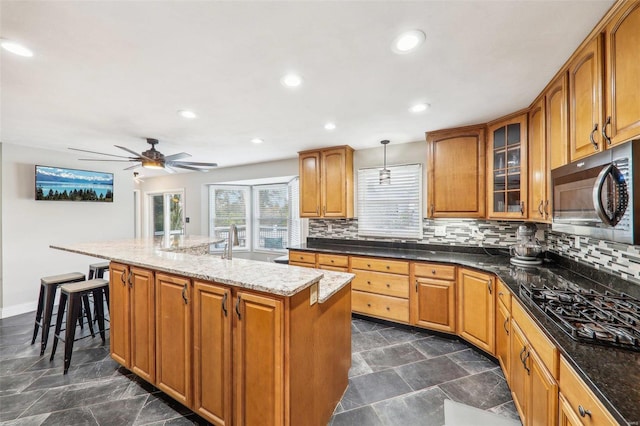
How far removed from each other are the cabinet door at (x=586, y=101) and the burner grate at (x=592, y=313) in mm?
829

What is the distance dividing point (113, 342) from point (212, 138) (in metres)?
2.36

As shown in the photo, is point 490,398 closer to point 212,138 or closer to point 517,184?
point 517,184

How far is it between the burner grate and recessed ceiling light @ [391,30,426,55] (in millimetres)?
1559

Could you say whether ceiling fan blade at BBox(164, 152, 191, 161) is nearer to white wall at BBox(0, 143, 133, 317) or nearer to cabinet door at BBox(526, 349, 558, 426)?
white wall at BBox(0, 143, 133, 317)

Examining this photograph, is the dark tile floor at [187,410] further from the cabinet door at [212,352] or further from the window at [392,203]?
the window at [392,203]

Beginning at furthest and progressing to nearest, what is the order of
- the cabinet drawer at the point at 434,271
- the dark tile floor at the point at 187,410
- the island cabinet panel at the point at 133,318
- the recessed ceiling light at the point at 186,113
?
1. the cabinet drawer at the point at 434,271
2. the recessed ceiling light at the point at 186,113
3. the island cabinet panel at the point at 133,318
4. the dark tile floor at the point at 187,410

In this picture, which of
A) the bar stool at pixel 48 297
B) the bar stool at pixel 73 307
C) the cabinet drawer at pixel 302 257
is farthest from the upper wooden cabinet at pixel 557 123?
the bar stool at pixel 48 297

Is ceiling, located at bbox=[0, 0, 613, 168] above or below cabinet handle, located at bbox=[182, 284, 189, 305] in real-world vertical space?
above

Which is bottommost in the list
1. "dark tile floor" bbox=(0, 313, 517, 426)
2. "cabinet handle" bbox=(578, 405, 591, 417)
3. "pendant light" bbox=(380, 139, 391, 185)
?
"dark tile floor" bbox=(0, 313, 517, 426)

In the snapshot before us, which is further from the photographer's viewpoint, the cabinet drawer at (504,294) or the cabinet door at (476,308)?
the cabinet door at (476,308)

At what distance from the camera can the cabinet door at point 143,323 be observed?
6.03 feet

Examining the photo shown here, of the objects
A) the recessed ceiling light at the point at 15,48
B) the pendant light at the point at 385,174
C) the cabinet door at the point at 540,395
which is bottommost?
the cabinet door at the point at 540,395

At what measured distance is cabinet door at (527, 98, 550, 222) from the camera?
205cm

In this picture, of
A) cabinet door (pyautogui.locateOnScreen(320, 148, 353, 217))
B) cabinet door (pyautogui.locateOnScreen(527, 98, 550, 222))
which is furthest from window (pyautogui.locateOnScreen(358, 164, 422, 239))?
cabinet door (pyautogui.locateOnScreen(527, 98, 550, 222))
